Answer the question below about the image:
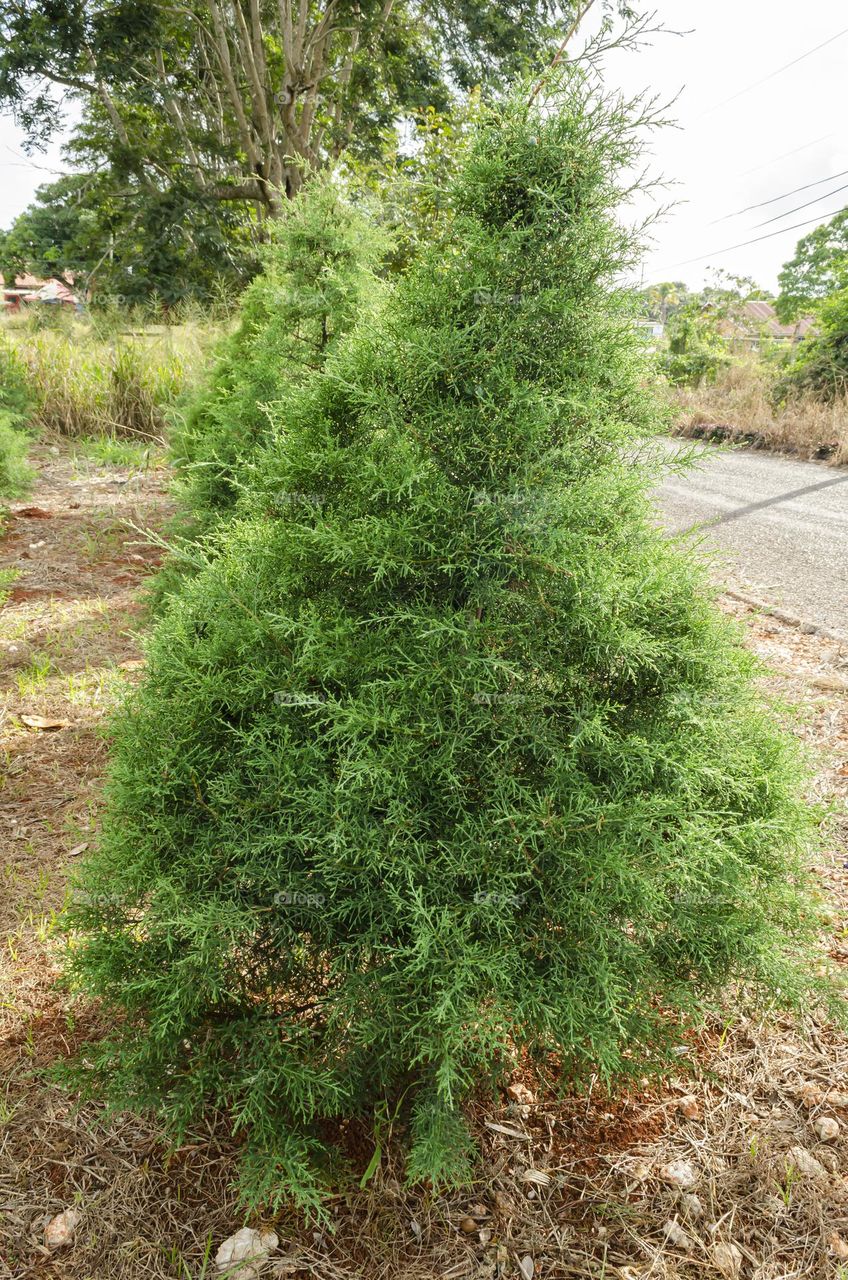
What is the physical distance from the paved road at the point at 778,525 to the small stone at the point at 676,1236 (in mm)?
3269

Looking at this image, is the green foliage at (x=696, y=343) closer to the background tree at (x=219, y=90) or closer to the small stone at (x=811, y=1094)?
the background tree at (x=219, y=90)

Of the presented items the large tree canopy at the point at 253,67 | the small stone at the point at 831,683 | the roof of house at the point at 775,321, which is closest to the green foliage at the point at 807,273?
the roof of house at the point at 775,321

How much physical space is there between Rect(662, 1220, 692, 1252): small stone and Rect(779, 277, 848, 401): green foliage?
54.1ft

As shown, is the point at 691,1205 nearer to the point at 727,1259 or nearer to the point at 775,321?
the point at 727,1259

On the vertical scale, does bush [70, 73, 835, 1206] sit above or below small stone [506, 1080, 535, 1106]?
above

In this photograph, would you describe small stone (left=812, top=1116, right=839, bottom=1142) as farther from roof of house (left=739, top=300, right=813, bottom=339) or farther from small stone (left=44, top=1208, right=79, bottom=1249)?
roof of house (left=739, top=300, right=813, bottom=339)

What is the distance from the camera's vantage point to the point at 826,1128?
2.00 meters

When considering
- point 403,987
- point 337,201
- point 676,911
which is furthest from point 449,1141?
point 337,201

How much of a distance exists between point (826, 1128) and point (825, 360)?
17113 millimetres

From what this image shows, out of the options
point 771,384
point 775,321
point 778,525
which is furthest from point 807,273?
point 778,525

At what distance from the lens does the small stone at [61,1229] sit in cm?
172

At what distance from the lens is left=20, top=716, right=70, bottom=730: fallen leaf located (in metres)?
4.07

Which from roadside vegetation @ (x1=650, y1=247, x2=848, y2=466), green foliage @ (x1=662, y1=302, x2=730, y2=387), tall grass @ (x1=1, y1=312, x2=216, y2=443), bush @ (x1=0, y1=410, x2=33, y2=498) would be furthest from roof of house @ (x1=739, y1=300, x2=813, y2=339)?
bush @ (x1=0, y1=410, x2=33, y2=498)

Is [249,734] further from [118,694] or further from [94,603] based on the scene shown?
[94,603]
